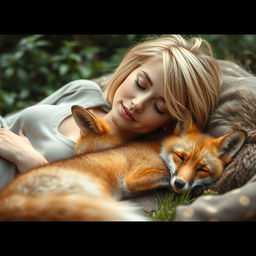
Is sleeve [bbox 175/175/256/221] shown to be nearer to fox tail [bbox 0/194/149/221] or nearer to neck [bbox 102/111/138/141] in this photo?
fox tail [bbox 0/194/149/221]

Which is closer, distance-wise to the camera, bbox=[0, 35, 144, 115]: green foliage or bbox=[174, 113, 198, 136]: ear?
bbox=[174, 113, 198, 136]: ear

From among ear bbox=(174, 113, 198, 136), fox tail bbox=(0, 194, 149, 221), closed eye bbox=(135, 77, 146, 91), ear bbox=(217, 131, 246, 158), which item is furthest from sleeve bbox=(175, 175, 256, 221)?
closed eye bbox=(135, 77, 146, 91)

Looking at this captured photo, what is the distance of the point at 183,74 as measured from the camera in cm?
212

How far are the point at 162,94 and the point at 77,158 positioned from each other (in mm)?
564

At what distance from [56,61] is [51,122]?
8.52 ft

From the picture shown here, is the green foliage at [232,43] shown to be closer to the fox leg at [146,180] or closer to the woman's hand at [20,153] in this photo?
the fox leg at [146,180]

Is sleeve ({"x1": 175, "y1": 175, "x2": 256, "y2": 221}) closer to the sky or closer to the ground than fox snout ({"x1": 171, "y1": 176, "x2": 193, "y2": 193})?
closer to the sky

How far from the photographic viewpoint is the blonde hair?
6.92ft

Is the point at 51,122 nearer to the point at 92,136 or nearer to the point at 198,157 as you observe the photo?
the point at 92,136

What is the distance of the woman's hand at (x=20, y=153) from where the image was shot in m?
2.08

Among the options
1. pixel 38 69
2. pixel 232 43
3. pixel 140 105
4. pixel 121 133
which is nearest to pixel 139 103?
pixel 140 105

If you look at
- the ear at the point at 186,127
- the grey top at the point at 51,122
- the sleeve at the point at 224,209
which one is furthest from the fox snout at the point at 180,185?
the grey top at the point at 51,122
